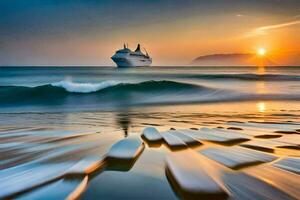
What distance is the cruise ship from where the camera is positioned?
353ft

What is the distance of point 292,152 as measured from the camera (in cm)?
312

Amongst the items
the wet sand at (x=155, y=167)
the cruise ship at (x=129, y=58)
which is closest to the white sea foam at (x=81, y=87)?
the wet sand at (x=155, y=167)

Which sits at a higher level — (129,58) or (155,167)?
(129,58)

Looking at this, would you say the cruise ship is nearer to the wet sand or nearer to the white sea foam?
the white sea foam

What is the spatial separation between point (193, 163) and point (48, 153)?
4.78ft

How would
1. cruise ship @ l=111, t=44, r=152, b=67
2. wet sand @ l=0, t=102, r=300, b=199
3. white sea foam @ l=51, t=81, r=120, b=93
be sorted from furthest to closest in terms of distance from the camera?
1. cruise ship @ l=111, t=44, r=152, b=67
2. white sea foam @ l=51, t=81, r=120, b=93
3. wet sand @ l=0, t=102, r=300, b=199

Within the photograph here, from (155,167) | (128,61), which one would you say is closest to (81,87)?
(155,167)

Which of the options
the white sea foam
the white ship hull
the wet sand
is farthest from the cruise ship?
the wet sand

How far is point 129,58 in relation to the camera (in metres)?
108

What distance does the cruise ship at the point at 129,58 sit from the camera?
10756cm

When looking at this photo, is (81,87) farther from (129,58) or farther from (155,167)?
(129,58)

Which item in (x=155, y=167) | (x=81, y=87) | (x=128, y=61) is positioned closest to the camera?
(x=155, y=167)

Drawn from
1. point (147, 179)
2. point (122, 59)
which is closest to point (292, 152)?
point (147, 179)

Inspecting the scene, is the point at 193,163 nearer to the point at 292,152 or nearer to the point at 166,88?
the point at 292,152
